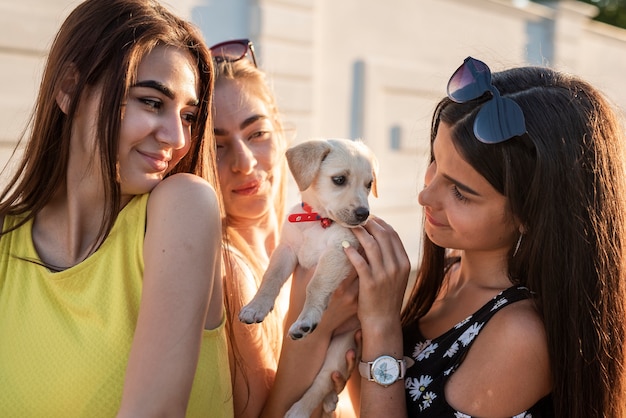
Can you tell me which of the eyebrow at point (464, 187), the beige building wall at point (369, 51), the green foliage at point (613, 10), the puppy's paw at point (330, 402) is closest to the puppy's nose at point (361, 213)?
the eyebrow at point (464, 187)

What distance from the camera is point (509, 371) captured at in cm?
210

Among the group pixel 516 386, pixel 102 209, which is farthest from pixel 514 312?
pixel 102 209

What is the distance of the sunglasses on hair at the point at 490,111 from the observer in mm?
2180

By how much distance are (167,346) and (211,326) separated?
0.93ft

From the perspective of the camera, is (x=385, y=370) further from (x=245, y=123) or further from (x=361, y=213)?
(x=245, y=123)

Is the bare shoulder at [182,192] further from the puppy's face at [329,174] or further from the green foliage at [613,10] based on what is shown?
the green foliage at [613,10]

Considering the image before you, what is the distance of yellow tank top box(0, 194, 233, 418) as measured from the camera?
1832 mm

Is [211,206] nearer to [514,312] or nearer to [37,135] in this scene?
[37,135]

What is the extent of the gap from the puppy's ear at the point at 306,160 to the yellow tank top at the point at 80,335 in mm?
938

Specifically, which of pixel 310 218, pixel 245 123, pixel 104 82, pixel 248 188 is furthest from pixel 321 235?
pixel 104 82

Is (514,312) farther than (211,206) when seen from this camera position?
Yes

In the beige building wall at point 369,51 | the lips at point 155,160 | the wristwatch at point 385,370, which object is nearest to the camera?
the lips at point 155,160

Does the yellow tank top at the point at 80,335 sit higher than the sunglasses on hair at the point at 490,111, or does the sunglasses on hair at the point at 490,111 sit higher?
the sunglasses on hair at the point at 490,111

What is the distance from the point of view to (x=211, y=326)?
2059 mm
